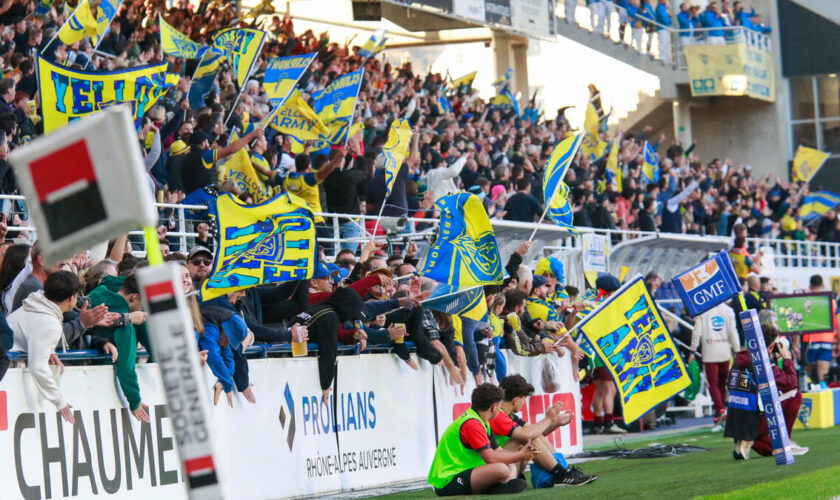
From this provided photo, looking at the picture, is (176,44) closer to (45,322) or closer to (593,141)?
(45,322)

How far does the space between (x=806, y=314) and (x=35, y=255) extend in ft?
54.6

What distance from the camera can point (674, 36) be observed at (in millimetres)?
44750

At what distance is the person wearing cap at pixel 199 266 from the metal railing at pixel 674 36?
2919 cm

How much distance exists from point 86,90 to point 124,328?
13.0ft

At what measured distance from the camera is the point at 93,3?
17688mm

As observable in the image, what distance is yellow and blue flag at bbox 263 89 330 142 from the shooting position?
18297 mm

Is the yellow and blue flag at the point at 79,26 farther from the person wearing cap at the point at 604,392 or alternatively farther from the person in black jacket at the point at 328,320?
the person wearing cap at the point at 604,392

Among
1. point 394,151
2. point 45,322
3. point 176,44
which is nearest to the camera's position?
point 45,322

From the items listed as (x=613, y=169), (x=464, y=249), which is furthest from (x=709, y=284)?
(x=613, y=169)

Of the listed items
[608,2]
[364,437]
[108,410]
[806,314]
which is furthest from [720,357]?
[608,2]

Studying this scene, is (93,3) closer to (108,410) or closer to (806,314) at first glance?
(108,410)

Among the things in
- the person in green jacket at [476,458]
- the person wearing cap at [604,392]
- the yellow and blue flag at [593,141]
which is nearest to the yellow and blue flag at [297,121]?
the person wearing cap at [604,392]

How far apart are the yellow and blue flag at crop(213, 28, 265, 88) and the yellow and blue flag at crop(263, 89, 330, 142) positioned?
67 cm

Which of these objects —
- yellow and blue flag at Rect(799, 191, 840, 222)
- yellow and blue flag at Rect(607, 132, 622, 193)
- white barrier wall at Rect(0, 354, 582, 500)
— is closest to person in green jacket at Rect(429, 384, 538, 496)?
white barrier wall at Rect(0, 354, 582, 500)
